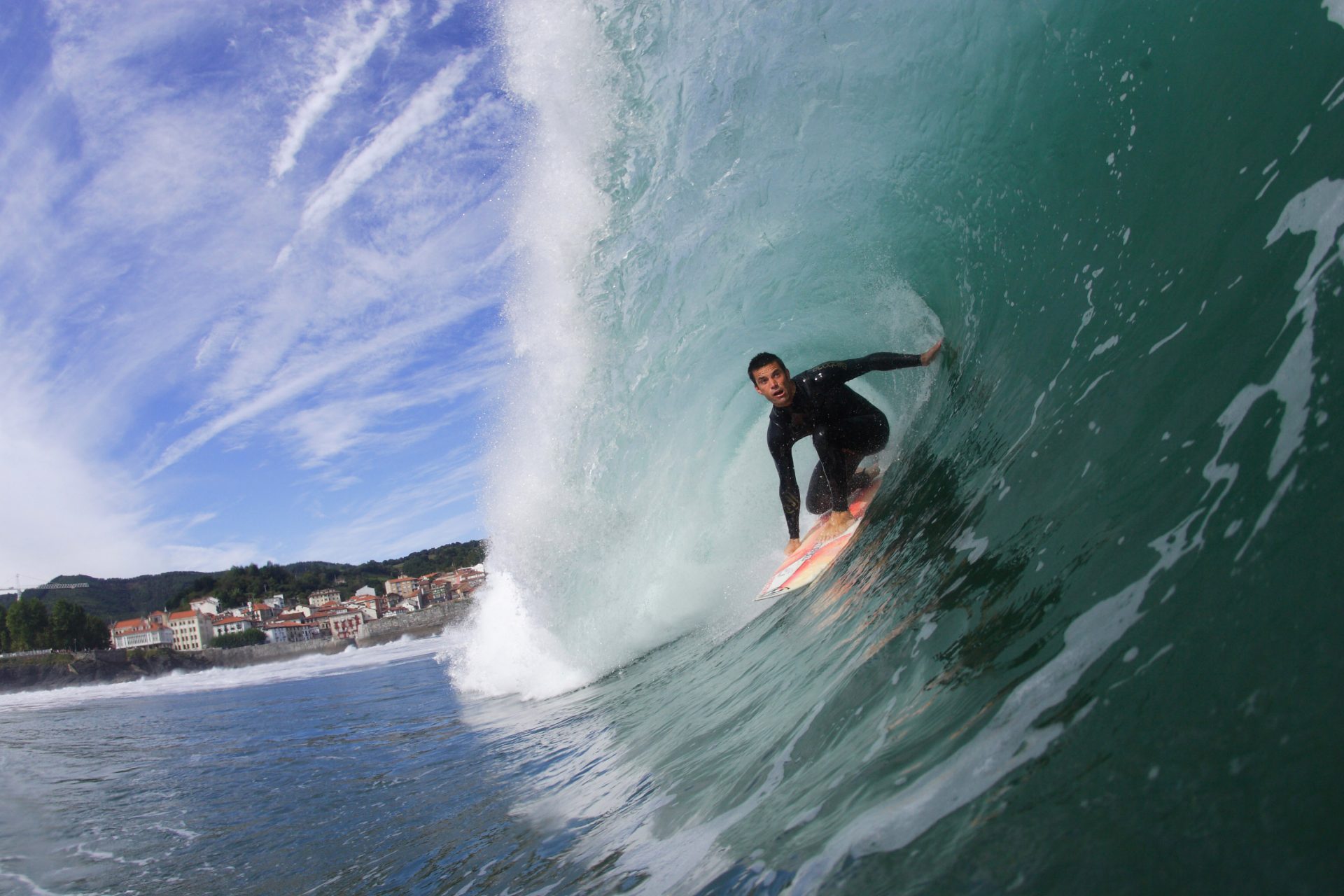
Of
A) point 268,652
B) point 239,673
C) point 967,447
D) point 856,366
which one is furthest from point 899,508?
point 268,652

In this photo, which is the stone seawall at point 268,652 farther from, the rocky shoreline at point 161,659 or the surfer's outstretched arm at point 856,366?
the surfer's outstretched arm at point 856,366

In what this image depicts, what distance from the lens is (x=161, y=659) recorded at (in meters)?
67.9

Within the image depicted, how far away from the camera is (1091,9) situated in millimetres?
4453

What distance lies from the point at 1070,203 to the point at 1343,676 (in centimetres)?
368

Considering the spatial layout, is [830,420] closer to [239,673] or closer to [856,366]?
[856,366]

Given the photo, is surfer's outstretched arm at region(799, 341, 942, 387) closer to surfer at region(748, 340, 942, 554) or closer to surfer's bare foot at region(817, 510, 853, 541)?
surfer at region(748, 340, 942, 554)

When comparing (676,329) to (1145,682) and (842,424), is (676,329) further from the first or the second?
(1145,682)

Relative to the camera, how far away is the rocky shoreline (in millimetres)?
61125

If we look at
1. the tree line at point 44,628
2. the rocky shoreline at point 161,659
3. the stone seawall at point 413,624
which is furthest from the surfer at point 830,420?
the tree line at point 44,628

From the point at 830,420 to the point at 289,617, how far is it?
363 feet

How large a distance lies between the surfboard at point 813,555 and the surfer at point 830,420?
Result: 13cm

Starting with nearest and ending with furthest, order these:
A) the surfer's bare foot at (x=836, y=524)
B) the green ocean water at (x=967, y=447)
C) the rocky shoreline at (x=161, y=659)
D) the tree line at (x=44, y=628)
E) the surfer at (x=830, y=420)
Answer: the green ocean water at (x=967, y=447) → the surfer at (x=830, y=420) → the surfer's bare foot at (x=836, y=524) → the rocky shoreline at (x=161, y=659) → the tree line at (x=44, y=628)

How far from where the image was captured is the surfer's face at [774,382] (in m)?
5.27

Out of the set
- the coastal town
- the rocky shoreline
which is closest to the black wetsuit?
the rocky shoreline
